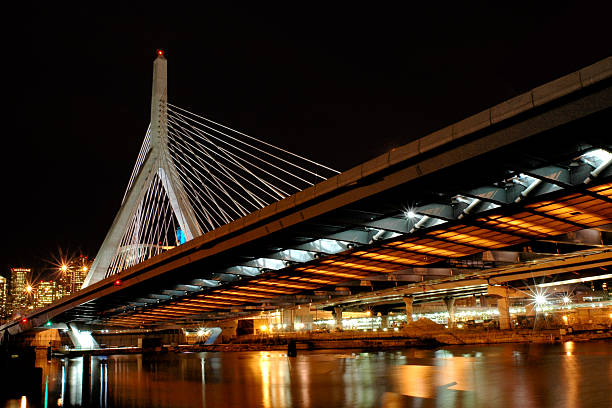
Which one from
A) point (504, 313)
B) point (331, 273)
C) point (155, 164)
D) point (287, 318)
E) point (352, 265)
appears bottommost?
point (504, 313)

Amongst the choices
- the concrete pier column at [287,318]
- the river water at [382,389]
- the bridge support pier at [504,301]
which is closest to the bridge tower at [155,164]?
the river water at [382,389]

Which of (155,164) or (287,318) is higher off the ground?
(155,164)

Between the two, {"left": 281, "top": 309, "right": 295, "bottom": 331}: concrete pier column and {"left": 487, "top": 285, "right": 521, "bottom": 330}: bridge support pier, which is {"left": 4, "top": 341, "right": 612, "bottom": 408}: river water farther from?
{"left": 281, "top": 309, "right": 295, "bottom": 331}: concrete pier column

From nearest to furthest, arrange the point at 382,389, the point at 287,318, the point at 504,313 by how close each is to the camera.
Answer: the point at 382,389
the point at 504,313
the point at 287,318

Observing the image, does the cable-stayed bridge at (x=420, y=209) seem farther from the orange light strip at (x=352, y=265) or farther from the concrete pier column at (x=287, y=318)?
the concrete pier column at (x=287, y=318)

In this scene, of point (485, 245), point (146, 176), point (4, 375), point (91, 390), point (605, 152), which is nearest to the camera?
point (605, 152)

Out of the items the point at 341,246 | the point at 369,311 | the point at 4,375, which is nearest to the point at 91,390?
the point at 4,375

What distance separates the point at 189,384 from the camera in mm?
20703

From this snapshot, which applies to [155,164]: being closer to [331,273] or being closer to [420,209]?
[331,273]

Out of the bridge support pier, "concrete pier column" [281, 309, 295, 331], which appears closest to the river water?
the bridge support pier

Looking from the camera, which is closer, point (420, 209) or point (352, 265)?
point (420, 209)

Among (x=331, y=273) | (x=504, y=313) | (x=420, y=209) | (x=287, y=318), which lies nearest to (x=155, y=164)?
(x=331, y=273)

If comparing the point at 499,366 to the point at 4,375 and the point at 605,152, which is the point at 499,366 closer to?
the point at 605,152

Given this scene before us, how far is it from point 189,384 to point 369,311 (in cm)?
9956
